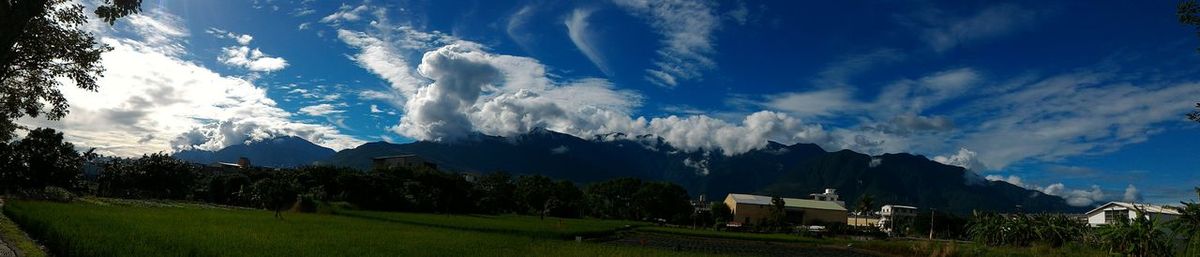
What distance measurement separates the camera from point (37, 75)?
1762 centimetres

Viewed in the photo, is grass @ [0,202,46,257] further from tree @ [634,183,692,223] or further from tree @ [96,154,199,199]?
tree @ [634,183,692,223]

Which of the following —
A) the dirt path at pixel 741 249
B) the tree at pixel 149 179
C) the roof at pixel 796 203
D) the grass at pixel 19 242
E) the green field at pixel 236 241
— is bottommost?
the dirt path at pixel 741 249

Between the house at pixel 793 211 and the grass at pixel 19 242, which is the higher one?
the house at pixel 793 211

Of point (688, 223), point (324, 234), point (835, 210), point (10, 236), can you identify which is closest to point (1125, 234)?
point (324, 234)

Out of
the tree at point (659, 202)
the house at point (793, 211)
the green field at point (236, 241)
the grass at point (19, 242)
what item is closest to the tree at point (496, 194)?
the tree at point (659, 202)

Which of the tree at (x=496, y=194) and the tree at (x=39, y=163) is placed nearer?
the tree at (x=39, y=163)

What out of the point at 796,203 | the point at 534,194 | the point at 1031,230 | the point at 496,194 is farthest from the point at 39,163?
the point at 796,203

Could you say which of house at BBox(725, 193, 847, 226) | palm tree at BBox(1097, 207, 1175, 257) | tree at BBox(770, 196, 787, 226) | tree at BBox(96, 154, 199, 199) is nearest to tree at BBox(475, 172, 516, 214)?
tree at BBox(96, 154, 199, 199)

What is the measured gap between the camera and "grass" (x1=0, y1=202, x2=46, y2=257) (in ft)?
57.9

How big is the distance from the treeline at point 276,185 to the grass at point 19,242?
21.7 m

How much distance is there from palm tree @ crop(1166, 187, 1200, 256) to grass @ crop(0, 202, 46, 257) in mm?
22562

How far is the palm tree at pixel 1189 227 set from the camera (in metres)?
4.90

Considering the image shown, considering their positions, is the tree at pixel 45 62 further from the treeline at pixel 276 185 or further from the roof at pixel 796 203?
the roof at pixel 796 203

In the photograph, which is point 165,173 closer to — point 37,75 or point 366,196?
point 366,196
